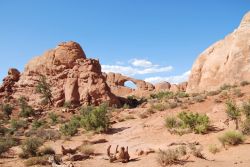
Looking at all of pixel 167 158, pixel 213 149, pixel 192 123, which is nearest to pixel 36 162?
pixel 167 158

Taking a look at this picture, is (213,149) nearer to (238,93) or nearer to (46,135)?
(238,93)

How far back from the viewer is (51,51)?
39.3 m

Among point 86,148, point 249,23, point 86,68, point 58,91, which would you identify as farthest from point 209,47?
point 86,148

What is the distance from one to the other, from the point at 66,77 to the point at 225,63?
654 inches

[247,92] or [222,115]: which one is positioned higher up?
[247,92]

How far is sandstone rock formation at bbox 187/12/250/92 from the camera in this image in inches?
1172

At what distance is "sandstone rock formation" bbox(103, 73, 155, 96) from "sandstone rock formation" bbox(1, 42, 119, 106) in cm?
2821

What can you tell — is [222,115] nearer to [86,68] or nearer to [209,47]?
[86,68]

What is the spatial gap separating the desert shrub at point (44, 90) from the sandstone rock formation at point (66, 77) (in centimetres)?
51

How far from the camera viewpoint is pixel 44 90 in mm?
34156

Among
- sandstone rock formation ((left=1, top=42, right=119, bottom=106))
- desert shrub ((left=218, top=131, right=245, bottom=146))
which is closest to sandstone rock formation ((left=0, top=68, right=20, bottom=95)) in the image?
sandstone rock formation ((left=1, top=42, right=119, bottom=106))

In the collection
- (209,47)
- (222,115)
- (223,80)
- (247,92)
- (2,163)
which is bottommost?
(2,163)

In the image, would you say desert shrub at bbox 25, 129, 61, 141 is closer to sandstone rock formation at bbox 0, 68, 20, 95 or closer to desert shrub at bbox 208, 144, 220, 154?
desert shrub at bbox 208, 144, 220, 154

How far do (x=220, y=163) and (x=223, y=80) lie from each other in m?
22.9
